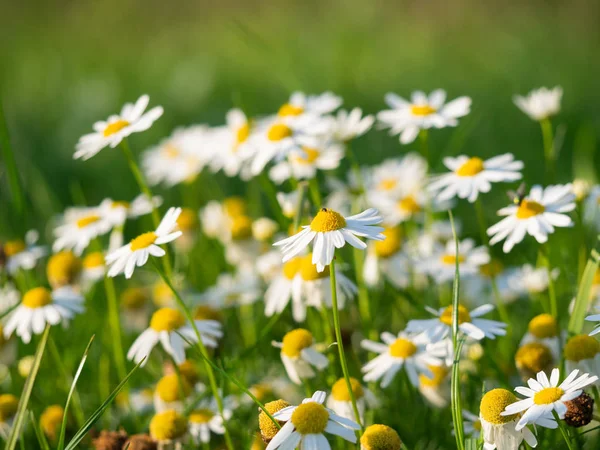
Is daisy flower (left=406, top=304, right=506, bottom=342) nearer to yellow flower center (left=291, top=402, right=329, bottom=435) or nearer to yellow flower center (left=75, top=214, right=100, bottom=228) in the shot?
yellow flower center (left=291, top=402, right=329, bottom=435)

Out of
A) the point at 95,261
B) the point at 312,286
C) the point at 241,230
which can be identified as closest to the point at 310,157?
the point at 241,230

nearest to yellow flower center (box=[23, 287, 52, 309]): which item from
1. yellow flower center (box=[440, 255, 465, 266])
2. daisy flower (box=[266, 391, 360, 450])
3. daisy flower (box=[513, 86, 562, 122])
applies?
daisy flower (box=[266, 391, 360, 450])

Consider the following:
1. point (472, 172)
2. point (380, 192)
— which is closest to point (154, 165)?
point (380, 192)

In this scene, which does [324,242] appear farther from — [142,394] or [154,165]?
[154,165]

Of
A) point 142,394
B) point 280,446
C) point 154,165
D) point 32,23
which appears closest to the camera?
point 280,446

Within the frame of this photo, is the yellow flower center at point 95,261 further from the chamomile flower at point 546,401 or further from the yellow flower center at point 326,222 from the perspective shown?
the chamomile flower at point 546,401

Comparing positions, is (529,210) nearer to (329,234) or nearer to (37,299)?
(329,234)
